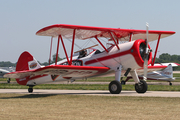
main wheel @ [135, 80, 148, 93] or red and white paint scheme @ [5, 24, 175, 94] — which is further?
main wheel @ [135, 80, 148, 93]

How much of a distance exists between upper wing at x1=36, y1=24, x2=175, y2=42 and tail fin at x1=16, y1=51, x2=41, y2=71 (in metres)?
3.95

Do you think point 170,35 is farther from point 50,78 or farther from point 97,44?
point 50,78

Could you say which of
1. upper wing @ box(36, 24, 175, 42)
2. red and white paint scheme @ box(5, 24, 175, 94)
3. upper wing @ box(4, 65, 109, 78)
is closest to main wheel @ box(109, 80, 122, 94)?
red and white paint scheme @ box(5, 24, 175, 94)

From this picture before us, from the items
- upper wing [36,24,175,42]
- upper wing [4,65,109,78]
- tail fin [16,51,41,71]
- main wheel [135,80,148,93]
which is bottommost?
main wheel [135,80,148,93]

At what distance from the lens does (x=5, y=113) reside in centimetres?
845

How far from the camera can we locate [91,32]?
1680cm

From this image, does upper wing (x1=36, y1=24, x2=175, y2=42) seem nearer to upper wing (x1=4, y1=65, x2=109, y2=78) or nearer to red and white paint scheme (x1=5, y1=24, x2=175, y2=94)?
red and white paint scheme (x1=5, y1=24, x2=175, y2=94)

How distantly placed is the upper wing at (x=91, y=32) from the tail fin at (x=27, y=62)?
395 centimetres

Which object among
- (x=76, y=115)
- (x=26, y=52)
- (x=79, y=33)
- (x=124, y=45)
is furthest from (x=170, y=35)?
(x=76, y=115)

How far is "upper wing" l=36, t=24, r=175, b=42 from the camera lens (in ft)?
49.8

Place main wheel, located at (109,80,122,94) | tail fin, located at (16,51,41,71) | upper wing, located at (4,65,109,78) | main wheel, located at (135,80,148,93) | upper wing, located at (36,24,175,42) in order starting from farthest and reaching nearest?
1. tail fin, located at (16,51,41,71)
2. main wheel, located at (135,80,148,93)
3. main wheel, located at (109,80,122,94)
4. upper wing, located at (36,24,175,42)
5. upper wing, located at (4,65,109,78)

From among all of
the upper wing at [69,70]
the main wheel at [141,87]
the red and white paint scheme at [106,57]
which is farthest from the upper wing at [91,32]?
the main wheel at [141,87]

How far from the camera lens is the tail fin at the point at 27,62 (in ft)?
66.5

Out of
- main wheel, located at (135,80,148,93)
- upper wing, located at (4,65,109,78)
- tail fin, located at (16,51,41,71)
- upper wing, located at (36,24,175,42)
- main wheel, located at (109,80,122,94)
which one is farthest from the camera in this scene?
tail fin, located at (16,51,41,71)
